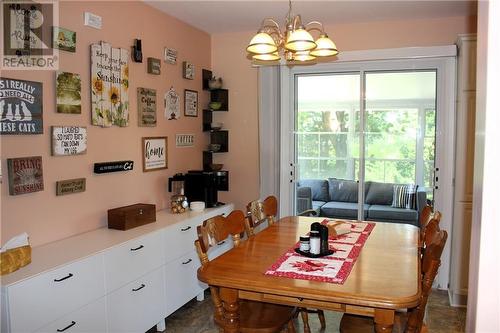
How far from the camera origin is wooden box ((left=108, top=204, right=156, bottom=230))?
2965 millimetres

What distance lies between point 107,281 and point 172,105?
73.6 inches

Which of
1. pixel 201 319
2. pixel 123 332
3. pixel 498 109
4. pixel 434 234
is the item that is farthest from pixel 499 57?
pixel 201 319

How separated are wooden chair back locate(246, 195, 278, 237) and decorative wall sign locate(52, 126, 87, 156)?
121 cm

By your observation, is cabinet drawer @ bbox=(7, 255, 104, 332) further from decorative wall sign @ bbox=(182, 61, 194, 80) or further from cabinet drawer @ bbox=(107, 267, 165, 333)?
decorative wall sign @ bbox=(182, 61, 194, 80)

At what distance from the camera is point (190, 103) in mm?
4219

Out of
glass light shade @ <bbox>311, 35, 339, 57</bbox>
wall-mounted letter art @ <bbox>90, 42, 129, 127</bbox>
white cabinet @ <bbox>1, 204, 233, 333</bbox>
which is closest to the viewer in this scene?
white cabinet @ <bbox>1, 204, 233, 333</bbox>

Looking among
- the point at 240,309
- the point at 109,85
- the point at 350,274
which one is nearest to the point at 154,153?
the point at 109,85

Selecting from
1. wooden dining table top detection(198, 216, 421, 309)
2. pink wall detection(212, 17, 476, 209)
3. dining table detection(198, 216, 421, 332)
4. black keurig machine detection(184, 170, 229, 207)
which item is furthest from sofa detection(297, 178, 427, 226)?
dining table detection(198, 216, 421, 332)

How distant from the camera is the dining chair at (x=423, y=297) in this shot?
189 cm

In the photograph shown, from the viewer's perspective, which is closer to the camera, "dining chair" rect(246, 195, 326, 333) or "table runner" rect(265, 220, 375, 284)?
"table runner" rect(265, 220, 375, 284)

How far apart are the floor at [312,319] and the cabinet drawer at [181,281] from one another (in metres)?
0.11

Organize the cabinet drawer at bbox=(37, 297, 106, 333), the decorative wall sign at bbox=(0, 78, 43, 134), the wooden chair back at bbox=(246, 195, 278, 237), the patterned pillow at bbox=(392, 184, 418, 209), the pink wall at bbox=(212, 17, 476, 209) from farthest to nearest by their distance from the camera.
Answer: the pink wall at bbox=(212, 17, 476, 209) < the patterned pillow at bbox=(392, 184, 418, 209) < the wooden chair back at bbox=(246, 195, 278, 237) < the decorative wall sign at bbox=(0, 78, 43, 134) < the cabinet drawer at bbox=(37, 297, 106, 333)

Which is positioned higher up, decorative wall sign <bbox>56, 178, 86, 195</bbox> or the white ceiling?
the white ceiling

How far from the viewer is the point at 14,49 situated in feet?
7.75
